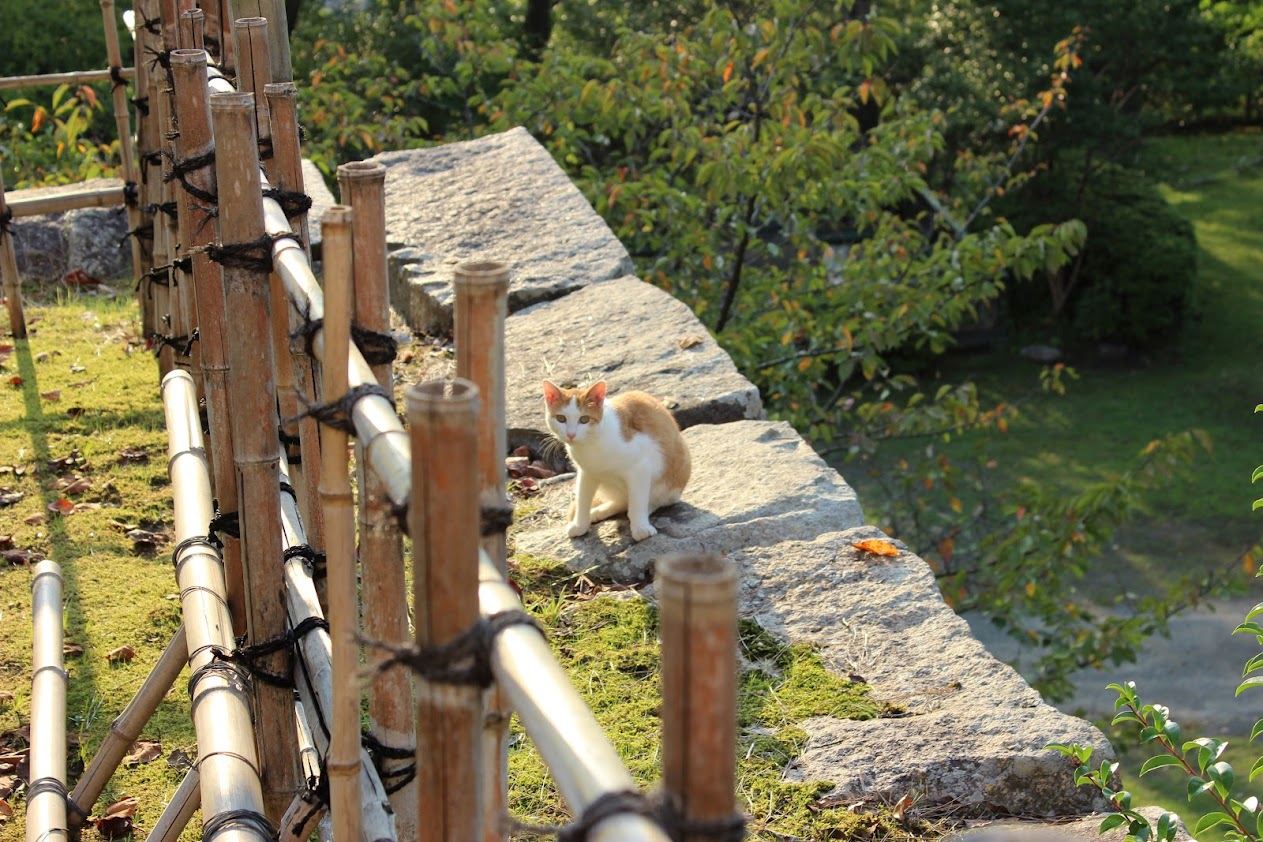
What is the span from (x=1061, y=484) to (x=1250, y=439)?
2.07 meters

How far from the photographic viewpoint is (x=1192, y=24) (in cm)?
1298

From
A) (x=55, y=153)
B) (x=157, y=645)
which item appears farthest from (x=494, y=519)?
(x=55, y=153)

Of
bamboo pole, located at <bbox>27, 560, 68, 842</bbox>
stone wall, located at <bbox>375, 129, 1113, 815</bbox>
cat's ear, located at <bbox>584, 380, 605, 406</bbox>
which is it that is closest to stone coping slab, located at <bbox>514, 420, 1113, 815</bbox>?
stone wall, located at <bbox>375, 129, 1113, 815</bbox>

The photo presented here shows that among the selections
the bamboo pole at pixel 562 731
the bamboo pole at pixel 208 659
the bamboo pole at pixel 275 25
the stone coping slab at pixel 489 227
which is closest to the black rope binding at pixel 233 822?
the bamboo pole at pixel 208 659

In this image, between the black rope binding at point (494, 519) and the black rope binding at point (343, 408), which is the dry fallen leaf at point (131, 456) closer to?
the black rope binding at point (343, 408)

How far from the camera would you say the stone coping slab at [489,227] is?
566cm

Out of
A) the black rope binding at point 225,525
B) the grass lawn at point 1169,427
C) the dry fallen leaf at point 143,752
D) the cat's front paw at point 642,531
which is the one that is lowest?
the grass lawn at point 1169,427

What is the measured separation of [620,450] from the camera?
3.57 metres

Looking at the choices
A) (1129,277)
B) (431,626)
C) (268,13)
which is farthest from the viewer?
(1129,277)

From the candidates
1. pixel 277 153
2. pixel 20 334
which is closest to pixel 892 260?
pixel 20 334

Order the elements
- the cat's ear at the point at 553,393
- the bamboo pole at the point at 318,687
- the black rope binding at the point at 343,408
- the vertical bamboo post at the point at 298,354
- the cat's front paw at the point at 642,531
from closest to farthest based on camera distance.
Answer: the black rope binding at the point at 343,408
the bamboo pole at the point at 318,687
the vertical bamboo post at the point at 298,354
the cat's ear at the point at 553,393
the cat's front paw at the point at 642,531

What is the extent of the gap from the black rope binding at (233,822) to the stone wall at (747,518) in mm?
1227

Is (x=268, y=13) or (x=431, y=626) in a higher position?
(x=268, y=13)

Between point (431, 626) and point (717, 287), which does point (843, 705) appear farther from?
point (717, 287)
